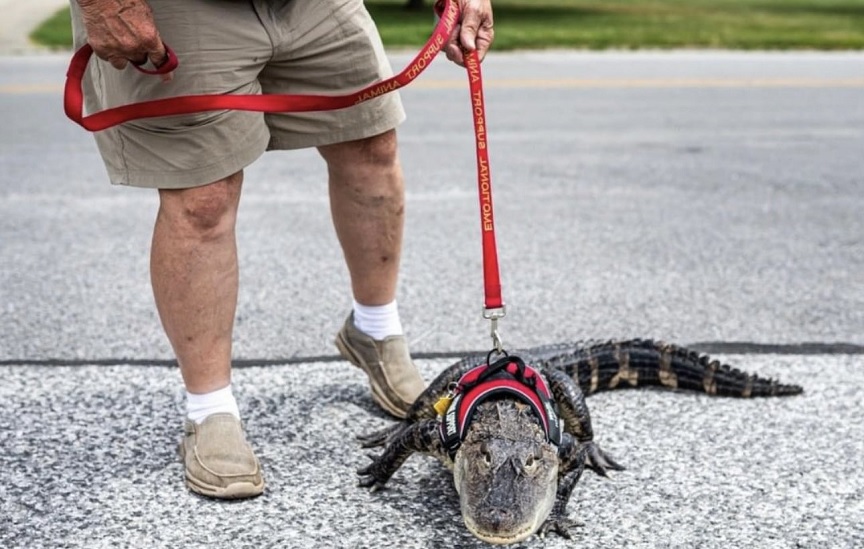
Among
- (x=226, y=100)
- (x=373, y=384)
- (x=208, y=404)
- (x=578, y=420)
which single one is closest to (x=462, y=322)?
(x=373, y=384)

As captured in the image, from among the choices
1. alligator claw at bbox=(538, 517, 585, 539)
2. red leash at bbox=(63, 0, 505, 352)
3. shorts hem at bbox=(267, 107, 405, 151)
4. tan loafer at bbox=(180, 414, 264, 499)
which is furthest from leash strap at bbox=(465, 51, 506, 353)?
tan loafer at bbox=(180, 414, 264, 499)

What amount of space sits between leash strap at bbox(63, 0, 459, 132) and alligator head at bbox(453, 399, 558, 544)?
95 centimetres

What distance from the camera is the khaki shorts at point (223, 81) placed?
9.67 feet

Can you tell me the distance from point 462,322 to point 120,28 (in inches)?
89.1

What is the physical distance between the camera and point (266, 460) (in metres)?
3.34

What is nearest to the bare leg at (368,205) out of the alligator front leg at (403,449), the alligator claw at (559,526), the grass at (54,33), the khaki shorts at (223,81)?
the khaki shorts at (223,81)

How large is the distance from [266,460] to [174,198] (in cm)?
85

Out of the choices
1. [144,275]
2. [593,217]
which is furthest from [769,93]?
[144,275]

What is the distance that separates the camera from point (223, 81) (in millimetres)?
2988

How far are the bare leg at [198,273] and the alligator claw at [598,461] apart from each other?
1.09 meters

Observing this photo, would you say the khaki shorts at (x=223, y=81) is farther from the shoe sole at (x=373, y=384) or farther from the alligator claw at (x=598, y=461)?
the alligator claw at (x=598, y=461)

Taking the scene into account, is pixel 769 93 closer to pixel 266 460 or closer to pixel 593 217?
pixel 593 217

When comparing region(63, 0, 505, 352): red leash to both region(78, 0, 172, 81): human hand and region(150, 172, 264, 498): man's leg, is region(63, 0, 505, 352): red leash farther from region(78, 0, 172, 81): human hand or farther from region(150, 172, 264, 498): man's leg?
region(150, 172, 264, 498): man's leg

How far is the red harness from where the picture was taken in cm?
291
